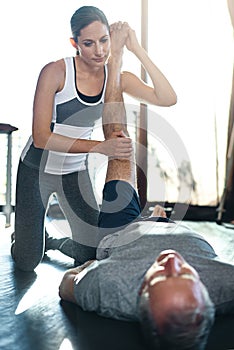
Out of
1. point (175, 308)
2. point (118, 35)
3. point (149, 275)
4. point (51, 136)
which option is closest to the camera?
point (175, 308)

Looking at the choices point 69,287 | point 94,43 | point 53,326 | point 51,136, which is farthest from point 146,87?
point 53,326

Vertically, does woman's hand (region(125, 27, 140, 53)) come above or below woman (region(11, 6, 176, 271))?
above

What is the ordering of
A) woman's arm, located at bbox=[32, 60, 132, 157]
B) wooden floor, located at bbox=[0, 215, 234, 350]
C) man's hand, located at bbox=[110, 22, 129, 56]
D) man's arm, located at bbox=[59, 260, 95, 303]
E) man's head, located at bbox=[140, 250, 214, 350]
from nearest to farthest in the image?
man's head, located at bbox=[140, 250, 214, 350] → wooden floor, located at bbox=[0, 215, 234, 350] → man's arm, located at bbox=[59, 260, 95, 303] → woman's arm, located at bbox=[32, 60, 132, 157] → man's hand, located at bbox=[110, 22, 129, 56]

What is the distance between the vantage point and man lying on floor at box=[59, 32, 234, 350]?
3.38 ft

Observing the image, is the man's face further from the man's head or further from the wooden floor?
the wooden floor

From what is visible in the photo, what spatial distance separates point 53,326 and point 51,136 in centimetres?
65

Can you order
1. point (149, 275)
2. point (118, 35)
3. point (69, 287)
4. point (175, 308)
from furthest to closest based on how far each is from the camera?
point (118, 35)
point (69, 287)
point (149, 275)
point (175, 308)

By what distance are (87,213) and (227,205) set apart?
6.48ft

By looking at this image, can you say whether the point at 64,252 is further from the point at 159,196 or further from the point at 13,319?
the point at 159,196

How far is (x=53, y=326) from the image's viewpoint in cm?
143

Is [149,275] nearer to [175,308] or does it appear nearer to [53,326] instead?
[175,308]

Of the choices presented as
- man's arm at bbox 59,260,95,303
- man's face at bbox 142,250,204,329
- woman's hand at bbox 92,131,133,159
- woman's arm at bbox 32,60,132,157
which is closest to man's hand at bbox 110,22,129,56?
woman's arm at bbox 32,60,132,157

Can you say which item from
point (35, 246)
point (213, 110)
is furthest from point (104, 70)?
point (213, 110)

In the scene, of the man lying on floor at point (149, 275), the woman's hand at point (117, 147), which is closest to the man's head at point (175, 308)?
the man lying on floor at point (149, 275)
